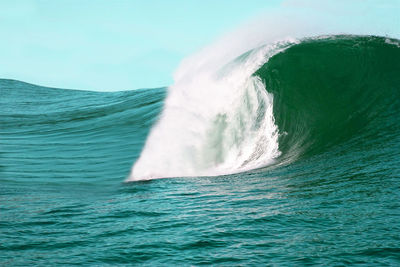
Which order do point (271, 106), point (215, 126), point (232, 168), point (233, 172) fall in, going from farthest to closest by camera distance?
point (271, 106), point (215, 126), point (232, 168), point (233, 172)

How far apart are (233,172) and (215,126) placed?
1.98 meters

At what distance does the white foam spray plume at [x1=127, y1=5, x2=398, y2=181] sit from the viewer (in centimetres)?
899

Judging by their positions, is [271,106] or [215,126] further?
[271,106]

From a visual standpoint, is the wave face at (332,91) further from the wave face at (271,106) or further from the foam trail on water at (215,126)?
the foam trail on water at (215,126)

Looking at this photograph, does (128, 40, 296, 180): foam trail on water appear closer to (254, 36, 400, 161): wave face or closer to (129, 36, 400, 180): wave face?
(129, 36, 400, 180): wave face

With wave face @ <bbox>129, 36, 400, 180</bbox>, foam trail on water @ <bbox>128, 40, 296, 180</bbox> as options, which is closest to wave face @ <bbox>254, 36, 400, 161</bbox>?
wave face @ <bbox>129, 36, 400, 180</bbox>

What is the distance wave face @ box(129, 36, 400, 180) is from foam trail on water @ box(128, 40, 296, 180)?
21 millimetres

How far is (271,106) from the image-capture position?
10.8 m

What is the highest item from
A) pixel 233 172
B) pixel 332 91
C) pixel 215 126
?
pixel 332 91

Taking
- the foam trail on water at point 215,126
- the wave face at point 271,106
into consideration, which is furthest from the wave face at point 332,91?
the foam trail on water at point 215,126

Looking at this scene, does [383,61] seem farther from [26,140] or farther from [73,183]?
[26,140]

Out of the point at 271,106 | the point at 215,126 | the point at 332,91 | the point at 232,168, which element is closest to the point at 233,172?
the point at 232,168

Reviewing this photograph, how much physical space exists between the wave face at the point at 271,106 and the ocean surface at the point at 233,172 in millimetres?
38

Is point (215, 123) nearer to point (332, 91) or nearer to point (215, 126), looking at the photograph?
point (215, 126)
